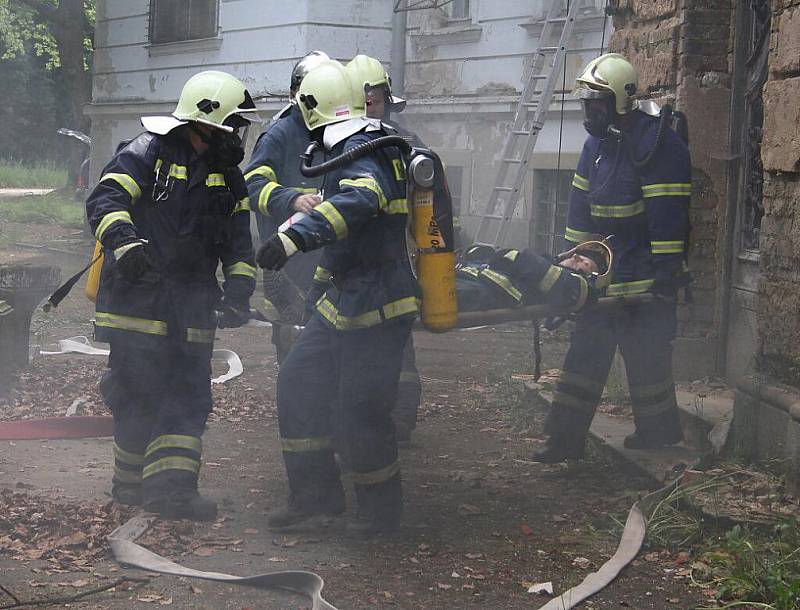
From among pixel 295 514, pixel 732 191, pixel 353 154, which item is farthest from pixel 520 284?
pixel 732 191

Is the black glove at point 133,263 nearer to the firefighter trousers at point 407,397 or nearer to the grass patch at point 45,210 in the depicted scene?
the firefighter trousers at point 407,397

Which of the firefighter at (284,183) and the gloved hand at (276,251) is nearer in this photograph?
the gloved hand at (276,251)

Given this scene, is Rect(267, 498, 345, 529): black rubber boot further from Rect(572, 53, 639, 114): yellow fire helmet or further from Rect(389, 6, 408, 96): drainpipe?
Rect(389, 6, 408, 96): drainpipe

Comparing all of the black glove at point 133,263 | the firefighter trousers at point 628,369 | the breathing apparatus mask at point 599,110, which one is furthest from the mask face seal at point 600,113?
the black glove at point 133,263

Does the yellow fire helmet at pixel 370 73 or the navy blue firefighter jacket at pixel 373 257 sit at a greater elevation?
the yellow fire helmet at pixel 370 73

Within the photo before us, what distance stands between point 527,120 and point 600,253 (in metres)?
7.42

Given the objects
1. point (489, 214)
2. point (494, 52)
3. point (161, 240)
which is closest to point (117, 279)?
point (161, 240)

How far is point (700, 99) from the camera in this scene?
7648 mm

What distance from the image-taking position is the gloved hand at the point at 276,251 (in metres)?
4.62

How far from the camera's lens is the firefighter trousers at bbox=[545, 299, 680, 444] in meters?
6.34

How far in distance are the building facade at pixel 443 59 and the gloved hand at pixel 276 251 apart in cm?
755

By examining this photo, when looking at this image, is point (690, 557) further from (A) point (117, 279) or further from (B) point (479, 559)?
(A) point (117, 279)

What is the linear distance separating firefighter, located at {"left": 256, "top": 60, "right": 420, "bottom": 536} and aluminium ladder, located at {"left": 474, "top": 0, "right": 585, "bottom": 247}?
735 centimetres

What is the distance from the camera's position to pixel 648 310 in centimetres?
632
